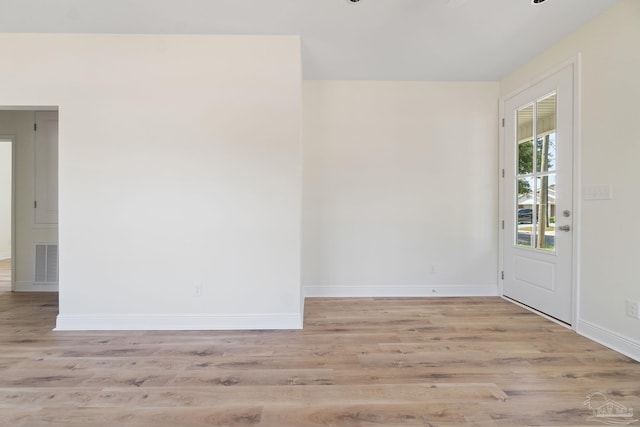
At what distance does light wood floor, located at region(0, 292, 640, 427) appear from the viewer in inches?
59.6

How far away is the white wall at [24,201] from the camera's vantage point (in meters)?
3.73

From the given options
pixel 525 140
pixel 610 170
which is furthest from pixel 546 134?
pixel 610 170

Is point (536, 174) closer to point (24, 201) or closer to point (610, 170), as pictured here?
point (610, 170)

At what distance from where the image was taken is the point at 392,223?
3564mm

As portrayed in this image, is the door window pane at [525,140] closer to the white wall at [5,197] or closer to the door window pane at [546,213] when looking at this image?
the door window pane at [546,213]

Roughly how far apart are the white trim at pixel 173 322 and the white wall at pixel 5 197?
223 inches

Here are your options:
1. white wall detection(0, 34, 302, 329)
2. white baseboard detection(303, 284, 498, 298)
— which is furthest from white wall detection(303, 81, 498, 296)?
white wall detection(0, 34, 302, 329)

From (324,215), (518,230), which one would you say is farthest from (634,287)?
(324,215)

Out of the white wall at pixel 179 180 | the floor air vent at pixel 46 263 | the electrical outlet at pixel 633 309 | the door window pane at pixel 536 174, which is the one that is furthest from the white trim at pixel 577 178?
the floor air vent at pixel 46 263

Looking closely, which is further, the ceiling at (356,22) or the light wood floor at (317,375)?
the ceiling at (356,22)

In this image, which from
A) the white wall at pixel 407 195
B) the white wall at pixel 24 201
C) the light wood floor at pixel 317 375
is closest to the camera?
the light wood floor at pixel 317 375

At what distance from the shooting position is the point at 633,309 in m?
2.08

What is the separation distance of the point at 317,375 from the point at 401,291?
1981 mm

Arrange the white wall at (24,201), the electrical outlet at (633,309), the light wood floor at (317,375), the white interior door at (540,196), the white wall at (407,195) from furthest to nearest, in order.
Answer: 1. the white wall at (24,201)
2. the white wall at (407,195)
3. the white interior door at (540,196)
4. the electrical outlet at (633,309)
5. the light wood floor at (317,375)
